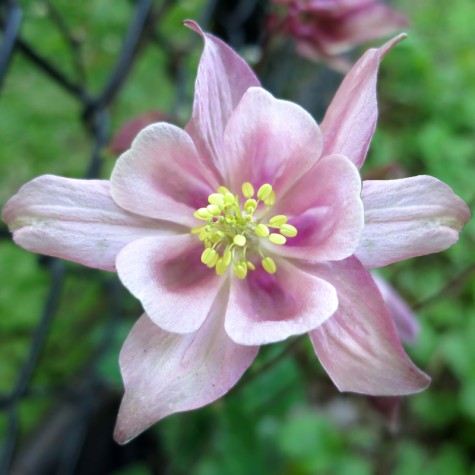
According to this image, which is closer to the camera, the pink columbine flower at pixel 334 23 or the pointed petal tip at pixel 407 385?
the pointed petal tip at pixel 407 385

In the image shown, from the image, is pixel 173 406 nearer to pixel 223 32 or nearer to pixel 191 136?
pixel 191 136

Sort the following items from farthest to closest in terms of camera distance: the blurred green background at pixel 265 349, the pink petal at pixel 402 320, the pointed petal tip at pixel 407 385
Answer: the blurred green background at pixel 265 349 < the pink petal at pixel 402 320 < the pointed petal tip at pixel 407 385

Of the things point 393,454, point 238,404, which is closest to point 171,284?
point 238,404

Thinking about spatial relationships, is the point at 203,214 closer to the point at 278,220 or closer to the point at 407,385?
the point at 278,220

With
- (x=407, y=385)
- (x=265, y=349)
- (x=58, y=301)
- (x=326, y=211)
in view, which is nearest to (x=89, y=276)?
(x=58, y=301)

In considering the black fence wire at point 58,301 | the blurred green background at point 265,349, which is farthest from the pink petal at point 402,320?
the black fence wire at point 58,301

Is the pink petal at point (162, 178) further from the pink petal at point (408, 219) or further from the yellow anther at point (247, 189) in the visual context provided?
the pink petal at point (408, 219)

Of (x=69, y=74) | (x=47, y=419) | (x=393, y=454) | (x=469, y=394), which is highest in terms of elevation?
(x=69, y=74)

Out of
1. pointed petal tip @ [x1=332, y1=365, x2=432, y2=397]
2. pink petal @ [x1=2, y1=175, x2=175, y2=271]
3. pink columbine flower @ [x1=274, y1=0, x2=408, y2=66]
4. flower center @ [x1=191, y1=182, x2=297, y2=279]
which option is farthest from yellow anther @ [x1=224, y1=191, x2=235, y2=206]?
pink columbine flower @ [x1=274, y1=0, x2=408, y2=66]
